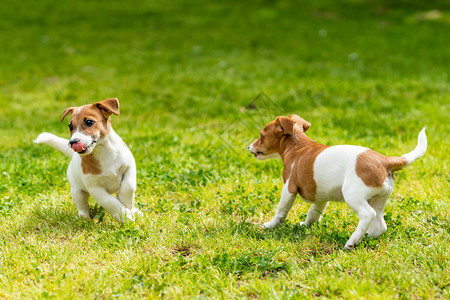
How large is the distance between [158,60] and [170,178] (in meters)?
10.0

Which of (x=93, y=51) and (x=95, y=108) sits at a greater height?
(x=95, y=108)

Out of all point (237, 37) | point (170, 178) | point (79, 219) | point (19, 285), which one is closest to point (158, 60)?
point (237, 37)

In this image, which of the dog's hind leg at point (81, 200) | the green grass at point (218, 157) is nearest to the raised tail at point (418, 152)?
the green grass at point (218, 157)

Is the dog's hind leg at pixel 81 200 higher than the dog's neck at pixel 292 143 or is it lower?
lower

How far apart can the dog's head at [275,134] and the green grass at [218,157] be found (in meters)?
0.69

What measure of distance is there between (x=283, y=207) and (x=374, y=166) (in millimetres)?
1024

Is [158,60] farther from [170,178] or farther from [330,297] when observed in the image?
[330,297]

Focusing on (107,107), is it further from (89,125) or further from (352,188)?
(352,188)

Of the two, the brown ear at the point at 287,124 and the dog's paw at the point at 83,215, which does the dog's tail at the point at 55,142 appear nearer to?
the dog's paw at the point at 83,215

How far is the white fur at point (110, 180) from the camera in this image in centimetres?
473

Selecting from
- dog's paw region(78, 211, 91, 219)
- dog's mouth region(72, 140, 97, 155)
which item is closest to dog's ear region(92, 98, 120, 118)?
dog's mouth region(72, 140, 97, 155)

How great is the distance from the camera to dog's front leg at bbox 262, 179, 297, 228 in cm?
459

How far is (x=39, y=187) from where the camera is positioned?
6039 mm

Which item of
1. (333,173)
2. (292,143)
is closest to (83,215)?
(292,143)
